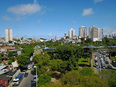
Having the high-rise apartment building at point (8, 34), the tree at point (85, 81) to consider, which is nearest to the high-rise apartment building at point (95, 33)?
the high-rise apartment building at point (8, 34)

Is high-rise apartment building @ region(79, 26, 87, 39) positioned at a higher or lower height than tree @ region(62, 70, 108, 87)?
higher

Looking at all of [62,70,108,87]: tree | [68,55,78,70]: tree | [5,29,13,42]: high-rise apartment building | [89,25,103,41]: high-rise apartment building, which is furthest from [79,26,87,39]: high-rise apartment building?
[62,70,108,87]: tree

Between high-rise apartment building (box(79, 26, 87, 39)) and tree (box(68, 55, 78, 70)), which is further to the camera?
high-rise apartment building (box(79, 26, 87, 39))

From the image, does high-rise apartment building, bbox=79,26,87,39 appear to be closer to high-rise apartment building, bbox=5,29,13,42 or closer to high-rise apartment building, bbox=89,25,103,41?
high-rise apartment building, bbox=89,25,103,41

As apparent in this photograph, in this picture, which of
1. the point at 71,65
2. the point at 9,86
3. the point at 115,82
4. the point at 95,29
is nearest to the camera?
the point at 115,82

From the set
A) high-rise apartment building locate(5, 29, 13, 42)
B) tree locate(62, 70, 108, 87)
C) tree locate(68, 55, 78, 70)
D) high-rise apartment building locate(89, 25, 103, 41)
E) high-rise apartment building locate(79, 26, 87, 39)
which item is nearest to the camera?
tree locate(62, 70, 108, 87)

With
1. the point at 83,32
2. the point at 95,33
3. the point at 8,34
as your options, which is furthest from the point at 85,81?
the point at 83,32

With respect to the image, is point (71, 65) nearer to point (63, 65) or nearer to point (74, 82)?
point (63, 65)

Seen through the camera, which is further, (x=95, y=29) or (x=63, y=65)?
(x=95, y=29)

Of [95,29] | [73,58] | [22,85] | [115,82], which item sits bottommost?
[22,85]

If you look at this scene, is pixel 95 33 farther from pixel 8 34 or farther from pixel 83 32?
pixel 8 34

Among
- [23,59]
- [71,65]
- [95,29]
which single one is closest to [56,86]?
[71,65]
